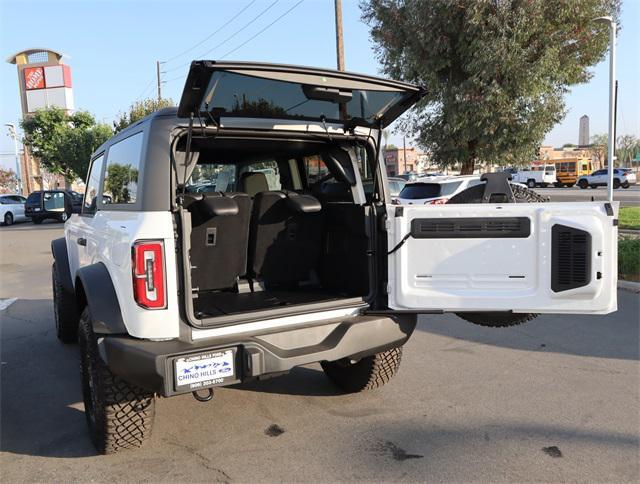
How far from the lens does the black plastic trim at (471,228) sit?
3014 millimetres

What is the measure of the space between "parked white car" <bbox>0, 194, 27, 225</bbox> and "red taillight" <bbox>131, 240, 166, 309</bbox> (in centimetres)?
2750

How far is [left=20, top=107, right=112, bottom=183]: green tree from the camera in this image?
3759cm

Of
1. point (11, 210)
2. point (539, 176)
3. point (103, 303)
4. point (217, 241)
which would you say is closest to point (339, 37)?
point (217, 241)

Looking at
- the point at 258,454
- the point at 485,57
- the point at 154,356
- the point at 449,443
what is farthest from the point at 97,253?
the point at 485,57

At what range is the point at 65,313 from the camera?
5.27 m

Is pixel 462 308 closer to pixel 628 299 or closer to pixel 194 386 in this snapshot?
pixel 194 386

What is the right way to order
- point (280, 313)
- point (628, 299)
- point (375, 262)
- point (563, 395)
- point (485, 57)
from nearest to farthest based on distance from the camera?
point (280, 313) < point (375, 262) < point (563, 395) < point (628, 299) < point (485, 57)

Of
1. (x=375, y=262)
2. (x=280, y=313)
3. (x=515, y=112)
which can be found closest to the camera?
(x=280, y=313)

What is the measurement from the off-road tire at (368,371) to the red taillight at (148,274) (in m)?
1.65

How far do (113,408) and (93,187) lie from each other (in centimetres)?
216

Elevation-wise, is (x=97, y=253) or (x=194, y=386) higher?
(x=97, y=253)

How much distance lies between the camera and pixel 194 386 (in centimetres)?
269

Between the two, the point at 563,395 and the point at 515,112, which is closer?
the point at 563,395

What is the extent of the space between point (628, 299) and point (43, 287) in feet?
30.0
